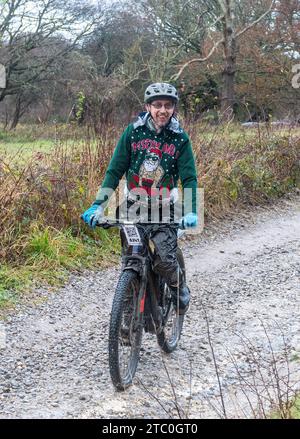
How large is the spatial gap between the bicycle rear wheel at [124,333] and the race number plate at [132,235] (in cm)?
19

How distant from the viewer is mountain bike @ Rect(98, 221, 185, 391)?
384cm

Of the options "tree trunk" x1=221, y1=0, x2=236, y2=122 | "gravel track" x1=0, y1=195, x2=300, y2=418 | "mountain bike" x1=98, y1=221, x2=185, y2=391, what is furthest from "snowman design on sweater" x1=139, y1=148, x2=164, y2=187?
"tree trunk" x1=221, y1=0, x2=236, y2=122

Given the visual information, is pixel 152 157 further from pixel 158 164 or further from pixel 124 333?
pixel 124 333

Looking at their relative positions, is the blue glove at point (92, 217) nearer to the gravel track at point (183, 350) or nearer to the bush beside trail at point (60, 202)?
the gravel track at point (183, 350)

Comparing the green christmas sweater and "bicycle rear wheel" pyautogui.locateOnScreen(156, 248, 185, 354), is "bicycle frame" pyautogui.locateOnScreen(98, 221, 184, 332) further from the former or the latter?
the green christmas sweater

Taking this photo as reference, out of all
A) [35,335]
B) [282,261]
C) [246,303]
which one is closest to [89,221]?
[35,335]

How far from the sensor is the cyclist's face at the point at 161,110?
13.6 feet

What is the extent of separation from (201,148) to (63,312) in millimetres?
4791

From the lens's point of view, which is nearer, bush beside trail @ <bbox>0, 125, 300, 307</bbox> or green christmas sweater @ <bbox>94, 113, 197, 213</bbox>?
green christmas sweater @ <bbox>94, 113, 197, 213</bbox>

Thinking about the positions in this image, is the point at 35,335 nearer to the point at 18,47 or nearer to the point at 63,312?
the point at 63,312

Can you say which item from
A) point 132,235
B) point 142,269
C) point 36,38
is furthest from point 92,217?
point 36,38

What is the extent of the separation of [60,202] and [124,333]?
336 centimetres

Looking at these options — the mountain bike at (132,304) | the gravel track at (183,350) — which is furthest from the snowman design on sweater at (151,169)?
the gravel track at (183,350)

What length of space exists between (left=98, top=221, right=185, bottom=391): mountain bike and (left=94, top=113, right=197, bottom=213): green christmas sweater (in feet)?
1.22
